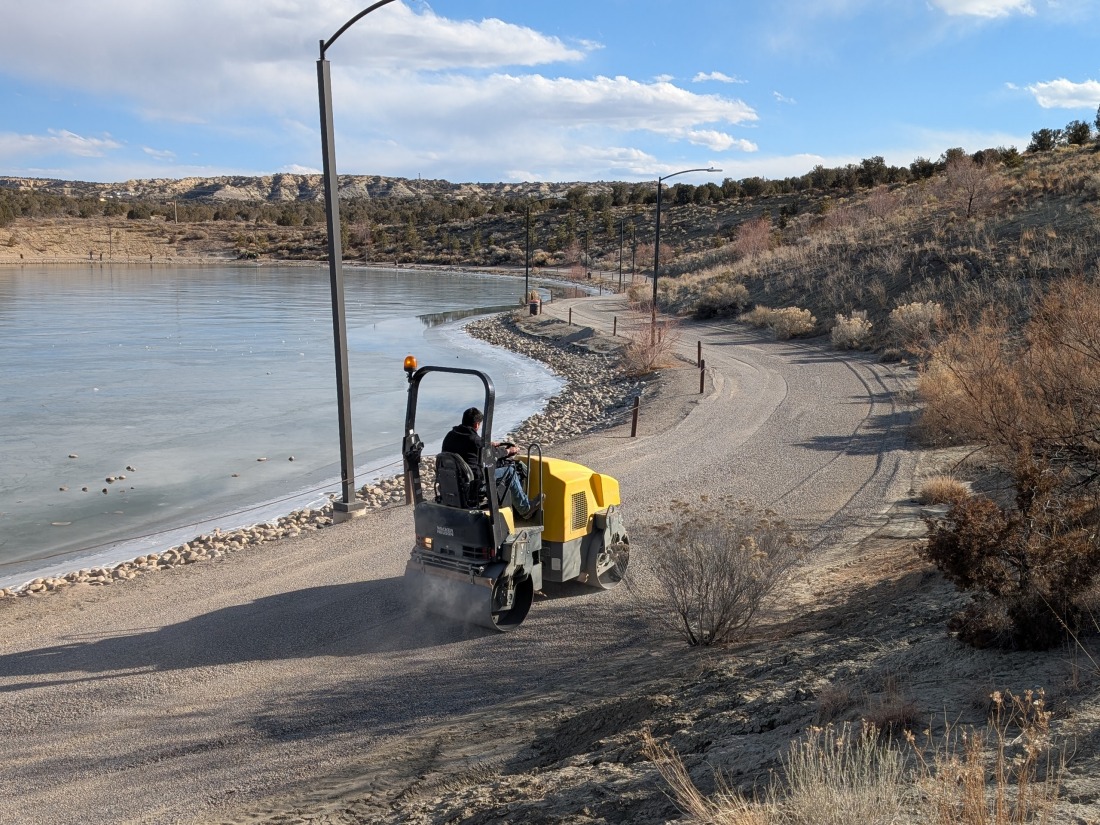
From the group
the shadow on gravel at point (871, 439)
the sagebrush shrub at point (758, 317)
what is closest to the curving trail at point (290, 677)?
the shadow on gravel at point (871, 439)

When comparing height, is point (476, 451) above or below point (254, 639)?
above

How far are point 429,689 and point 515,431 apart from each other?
613 inches

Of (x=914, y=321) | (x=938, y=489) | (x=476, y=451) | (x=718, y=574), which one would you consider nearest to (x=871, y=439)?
(x=938, y=489)

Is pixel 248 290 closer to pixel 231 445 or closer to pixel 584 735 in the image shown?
pixel 231 445

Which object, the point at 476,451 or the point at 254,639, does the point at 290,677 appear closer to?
the point at 254,639

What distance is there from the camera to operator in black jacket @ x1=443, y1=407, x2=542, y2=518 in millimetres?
8773

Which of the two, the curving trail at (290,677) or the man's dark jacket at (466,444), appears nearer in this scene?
the curving trail at (290,677)

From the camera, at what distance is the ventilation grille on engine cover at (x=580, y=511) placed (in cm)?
965

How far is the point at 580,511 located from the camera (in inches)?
383

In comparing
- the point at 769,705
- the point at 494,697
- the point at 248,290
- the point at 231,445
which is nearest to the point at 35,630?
the point at 494,697

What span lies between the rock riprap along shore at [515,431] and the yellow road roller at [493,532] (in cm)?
547

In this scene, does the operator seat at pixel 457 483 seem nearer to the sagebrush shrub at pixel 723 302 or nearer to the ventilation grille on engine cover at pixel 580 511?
the ventilation grille on engine cover at pixel 580 511

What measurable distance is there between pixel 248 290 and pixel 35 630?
6710cm

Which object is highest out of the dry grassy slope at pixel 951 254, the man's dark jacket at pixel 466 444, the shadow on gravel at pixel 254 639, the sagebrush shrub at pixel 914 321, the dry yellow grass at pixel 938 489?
the dry grassy slope at pixel 951 254
